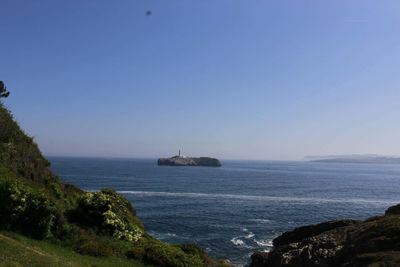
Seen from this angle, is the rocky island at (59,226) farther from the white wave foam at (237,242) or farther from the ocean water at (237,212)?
the white wave foam at (237,242)

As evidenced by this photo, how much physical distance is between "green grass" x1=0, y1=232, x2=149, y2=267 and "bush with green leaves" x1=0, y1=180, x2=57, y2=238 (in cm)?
111

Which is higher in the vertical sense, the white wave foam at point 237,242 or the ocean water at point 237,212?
the ocean water at point 237,212

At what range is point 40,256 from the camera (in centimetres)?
2231

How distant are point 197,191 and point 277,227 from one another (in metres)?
49.9

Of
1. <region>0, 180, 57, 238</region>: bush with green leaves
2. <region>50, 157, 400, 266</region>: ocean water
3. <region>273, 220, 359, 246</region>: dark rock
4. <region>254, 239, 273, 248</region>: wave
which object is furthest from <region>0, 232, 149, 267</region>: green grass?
<region>254, 239, 273, 248</region>: wave

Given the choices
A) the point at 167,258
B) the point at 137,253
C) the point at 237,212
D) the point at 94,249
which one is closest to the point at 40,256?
the point at 94,249

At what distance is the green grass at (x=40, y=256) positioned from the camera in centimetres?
2088

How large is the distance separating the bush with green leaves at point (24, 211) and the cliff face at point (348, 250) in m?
15.6

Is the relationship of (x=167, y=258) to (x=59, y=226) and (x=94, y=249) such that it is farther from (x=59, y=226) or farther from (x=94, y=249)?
(x=59, y=226)

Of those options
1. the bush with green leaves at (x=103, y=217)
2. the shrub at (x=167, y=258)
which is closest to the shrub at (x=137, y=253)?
the shrub at (x=167, y=258)

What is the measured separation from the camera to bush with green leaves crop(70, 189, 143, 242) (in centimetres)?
3152

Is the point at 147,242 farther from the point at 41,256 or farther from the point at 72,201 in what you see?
the point at 41,256

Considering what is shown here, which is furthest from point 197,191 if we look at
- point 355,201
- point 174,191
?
point 355,201

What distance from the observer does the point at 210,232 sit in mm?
60125
